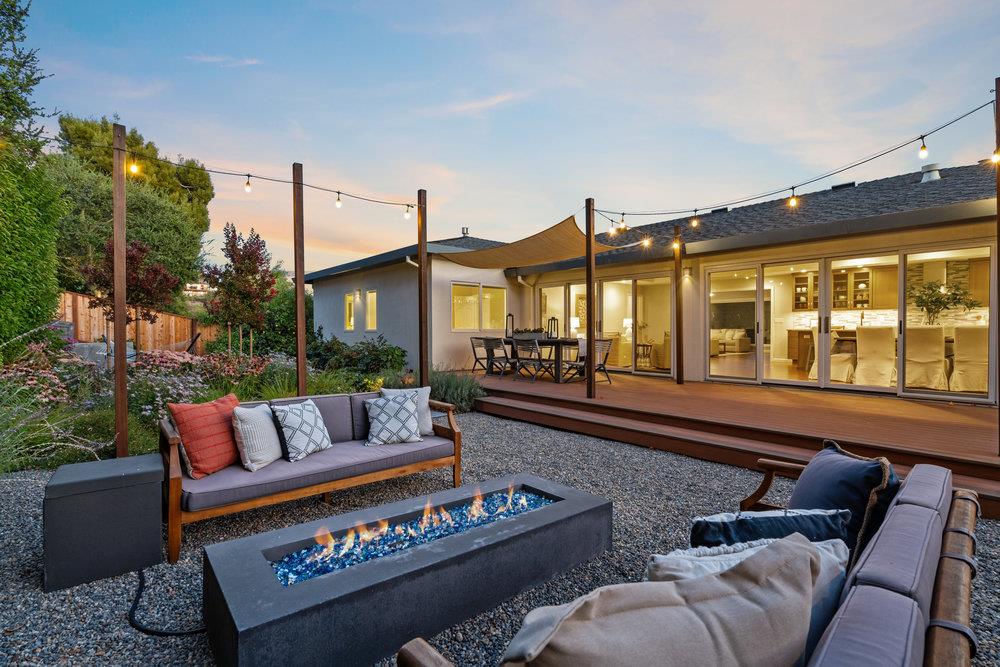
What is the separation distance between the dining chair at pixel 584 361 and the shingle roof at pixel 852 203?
2177mm

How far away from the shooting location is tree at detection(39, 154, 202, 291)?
13648 mm

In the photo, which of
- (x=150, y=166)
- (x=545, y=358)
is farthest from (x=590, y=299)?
(x=150, y=166)

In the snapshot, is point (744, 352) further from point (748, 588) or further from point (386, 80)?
point (748, 588)

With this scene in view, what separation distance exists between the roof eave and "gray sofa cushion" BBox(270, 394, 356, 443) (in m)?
6.52

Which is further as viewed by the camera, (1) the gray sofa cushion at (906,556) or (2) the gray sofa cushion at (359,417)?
(2) the gray sofa cushion at (359,417)

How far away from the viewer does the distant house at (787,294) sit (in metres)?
6.15

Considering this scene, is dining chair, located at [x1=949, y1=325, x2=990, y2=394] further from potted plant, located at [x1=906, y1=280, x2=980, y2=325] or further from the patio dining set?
the patio dining set

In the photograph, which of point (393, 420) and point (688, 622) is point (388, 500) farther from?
point (688, 622)

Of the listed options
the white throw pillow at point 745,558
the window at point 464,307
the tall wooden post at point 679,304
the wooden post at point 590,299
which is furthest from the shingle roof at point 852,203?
the white throw pillow at point 745,558

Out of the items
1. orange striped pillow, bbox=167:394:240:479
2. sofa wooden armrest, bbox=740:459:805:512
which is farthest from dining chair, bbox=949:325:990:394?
orange striped pillow, bbox=167:394:240:479

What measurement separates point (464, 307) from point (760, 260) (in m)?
5.96

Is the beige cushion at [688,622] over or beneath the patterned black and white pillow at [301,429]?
over

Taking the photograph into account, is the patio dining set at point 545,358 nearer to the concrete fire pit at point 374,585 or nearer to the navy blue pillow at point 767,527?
the concrete fire pit at point 374,585

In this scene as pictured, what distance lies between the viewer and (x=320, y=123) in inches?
333
